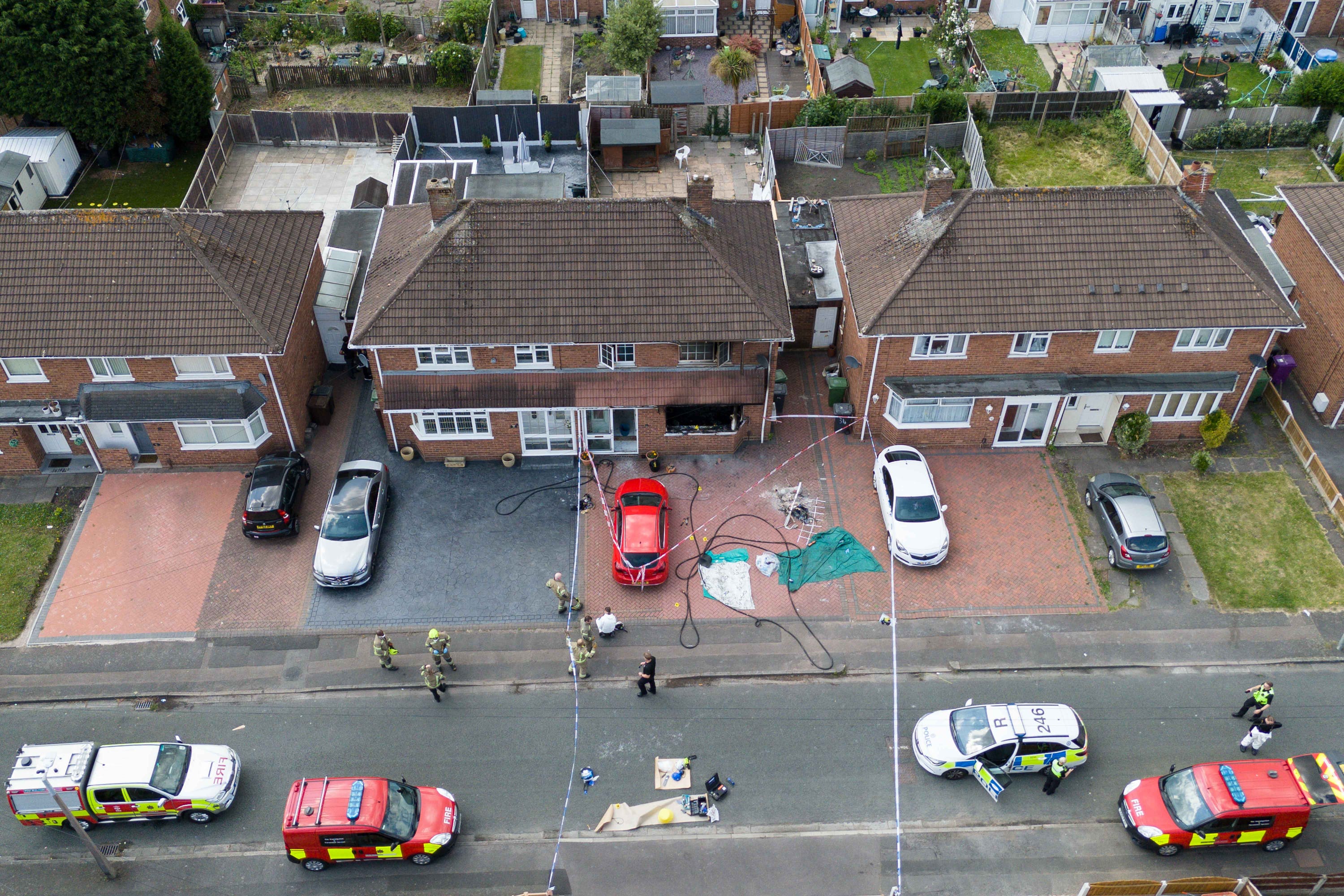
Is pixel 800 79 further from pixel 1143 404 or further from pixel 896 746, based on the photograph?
pixel 896 746

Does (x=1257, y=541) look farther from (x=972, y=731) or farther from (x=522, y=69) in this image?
(x=522, y=69)

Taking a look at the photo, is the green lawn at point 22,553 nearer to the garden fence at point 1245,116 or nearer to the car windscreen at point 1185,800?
the car windscreen at point 1185,800

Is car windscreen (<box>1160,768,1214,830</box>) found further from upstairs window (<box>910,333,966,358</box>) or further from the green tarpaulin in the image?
upstairs window (<box>910,333,966,358</box>)

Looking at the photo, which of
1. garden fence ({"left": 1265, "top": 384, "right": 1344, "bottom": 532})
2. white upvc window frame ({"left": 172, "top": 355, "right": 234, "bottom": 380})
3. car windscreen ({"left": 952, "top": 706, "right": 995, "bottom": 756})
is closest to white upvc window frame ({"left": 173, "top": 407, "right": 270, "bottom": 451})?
white upvc window frame ({"left": 172, "top": 355, "right": 234, "bottom": 380})

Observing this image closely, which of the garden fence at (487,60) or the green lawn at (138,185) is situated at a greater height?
the garden fence at (487,60)

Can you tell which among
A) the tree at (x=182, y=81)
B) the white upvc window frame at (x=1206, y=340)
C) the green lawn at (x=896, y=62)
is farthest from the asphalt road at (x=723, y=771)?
the green lawn at (x=896, y=62)
